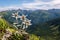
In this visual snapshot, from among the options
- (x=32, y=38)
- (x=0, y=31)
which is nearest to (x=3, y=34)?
(x=0, y=31)

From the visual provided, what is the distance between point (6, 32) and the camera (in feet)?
60.9

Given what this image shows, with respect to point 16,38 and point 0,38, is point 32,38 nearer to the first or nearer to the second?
point 16,38

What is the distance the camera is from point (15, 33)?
1892 centimetres

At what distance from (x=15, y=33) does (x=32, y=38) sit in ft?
6.91

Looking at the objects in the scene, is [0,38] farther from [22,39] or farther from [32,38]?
[32,38]

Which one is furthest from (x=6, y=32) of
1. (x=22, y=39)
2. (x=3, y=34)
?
(x=22, y=39)

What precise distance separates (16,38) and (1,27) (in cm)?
177

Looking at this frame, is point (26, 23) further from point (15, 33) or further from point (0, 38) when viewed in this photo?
point (0, 38)

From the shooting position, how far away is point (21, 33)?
1958 centimetres

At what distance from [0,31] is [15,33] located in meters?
1.51

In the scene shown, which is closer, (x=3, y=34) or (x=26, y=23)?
(x=3, y=34)

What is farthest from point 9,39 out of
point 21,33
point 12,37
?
point 21,33

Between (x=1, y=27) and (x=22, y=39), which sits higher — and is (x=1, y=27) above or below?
above

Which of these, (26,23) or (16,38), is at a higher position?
(26,23)
